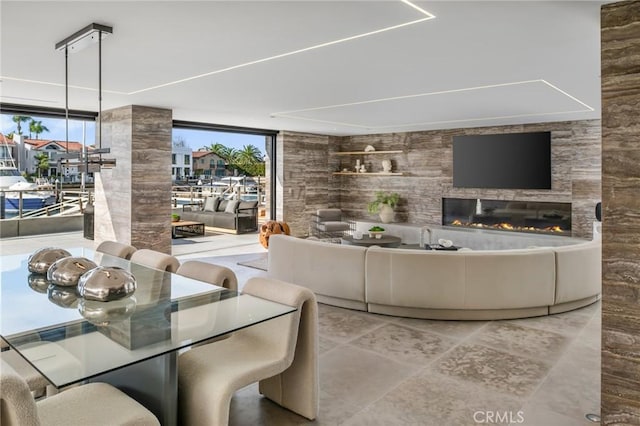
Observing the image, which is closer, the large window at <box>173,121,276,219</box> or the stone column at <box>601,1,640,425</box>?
the stone column at <box>601,1,640,425</box>

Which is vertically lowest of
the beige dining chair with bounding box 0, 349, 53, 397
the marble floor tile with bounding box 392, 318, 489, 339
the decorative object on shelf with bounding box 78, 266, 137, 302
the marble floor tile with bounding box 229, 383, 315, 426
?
the marble floor tile with bounding box 229, 383, 315, 426

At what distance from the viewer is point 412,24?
298cm

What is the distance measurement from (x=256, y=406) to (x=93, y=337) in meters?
1.17

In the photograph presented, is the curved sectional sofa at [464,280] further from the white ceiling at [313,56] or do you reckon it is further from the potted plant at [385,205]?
the potted plant at [385,205]

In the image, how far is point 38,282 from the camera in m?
2.80

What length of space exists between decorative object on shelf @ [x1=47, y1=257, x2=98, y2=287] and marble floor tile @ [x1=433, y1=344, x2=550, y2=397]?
240 centimetres

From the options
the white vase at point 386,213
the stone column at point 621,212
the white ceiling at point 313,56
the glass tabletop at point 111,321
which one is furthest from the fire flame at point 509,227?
the glass tabletop at point 111,321

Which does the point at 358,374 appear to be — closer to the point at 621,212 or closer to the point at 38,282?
the point at 621,212

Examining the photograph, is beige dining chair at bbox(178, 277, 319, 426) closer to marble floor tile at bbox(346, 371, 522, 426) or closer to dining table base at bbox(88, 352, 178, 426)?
dining table base at bbox(88, 352, 178, 426)

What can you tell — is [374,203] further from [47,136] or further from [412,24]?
[412,24]

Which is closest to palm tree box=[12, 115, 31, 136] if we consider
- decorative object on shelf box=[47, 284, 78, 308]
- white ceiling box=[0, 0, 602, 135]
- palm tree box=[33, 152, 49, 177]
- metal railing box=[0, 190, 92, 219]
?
palm tree box=[33, 152, 49, 177]

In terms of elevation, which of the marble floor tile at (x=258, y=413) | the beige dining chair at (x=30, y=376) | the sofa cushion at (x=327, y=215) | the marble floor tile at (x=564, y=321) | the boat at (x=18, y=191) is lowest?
the marble floor tile at (x=258, y=413)

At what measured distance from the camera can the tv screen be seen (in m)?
7.84

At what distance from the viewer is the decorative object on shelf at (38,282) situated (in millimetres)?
2640
